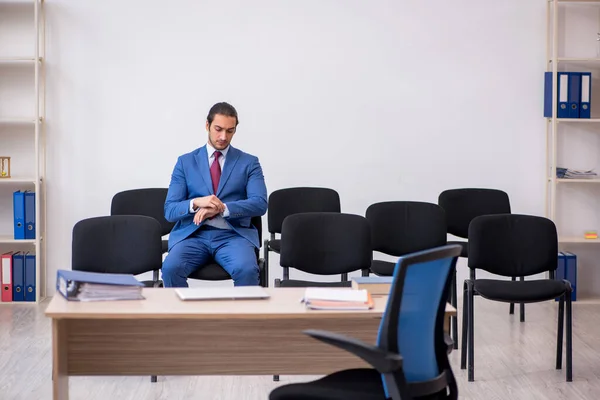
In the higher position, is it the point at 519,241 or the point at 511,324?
the point at 519,241

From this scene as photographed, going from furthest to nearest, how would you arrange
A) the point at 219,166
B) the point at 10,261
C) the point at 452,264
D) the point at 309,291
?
1. the point at 10,261
2. the point at 219,166
3. the point at 309,291
4. the point at 452,264

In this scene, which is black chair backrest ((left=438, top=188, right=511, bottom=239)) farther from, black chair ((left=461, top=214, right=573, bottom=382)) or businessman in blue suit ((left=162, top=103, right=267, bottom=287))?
businessman in blue suit ((left=162, top=103, right=267, bottom=287))

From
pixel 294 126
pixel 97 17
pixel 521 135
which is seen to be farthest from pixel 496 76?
pixel 97 17

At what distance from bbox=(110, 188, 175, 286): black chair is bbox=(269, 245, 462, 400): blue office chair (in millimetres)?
3064

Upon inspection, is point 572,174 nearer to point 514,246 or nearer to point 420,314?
point 514,246

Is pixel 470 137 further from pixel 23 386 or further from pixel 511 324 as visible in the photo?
pixel 23 386

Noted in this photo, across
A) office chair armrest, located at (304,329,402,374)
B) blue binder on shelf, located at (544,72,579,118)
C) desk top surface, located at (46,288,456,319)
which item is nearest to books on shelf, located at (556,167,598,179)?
blue binder on shelf, located at (544,72,579,118)

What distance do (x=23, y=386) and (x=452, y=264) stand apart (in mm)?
2609

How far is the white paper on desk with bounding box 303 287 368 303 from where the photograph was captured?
2.97 metres

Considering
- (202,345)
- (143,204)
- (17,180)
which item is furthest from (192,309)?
(17,180)

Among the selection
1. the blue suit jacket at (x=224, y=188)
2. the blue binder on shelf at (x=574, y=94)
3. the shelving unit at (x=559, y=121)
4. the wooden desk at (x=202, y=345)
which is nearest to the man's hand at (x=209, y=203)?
the blue suit jacket at (x=224, y=188)

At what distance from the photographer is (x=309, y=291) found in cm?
308

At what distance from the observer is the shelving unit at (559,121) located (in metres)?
6.14

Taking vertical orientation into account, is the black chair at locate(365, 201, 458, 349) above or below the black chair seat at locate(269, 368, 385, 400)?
above
